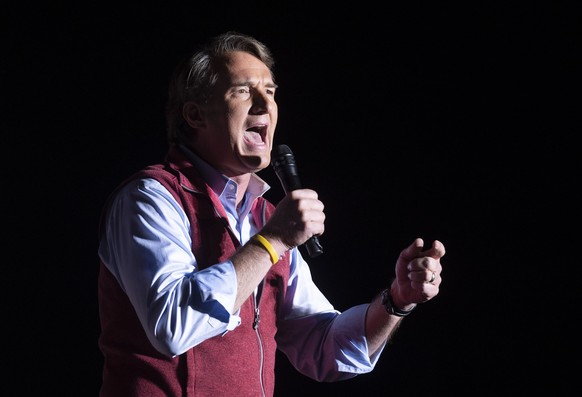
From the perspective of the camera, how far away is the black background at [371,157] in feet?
8.38

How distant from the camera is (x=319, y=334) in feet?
6.47

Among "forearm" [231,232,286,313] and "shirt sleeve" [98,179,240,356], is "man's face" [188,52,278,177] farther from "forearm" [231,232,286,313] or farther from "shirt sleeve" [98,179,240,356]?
"forearm" [231,232,286,313]

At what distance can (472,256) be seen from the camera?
9.04 feet

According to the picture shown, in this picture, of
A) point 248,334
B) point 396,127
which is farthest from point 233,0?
point 248,334

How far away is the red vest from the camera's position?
148 cm

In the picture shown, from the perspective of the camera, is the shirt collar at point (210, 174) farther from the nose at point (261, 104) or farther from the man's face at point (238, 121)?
the nose at point (261, 104)

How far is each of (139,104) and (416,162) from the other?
1.17 m

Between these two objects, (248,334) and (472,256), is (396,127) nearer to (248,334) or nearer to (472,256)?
(472,256)

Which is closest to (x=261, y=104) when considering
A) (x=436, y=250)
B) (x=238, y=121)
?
(x=238, y=121)

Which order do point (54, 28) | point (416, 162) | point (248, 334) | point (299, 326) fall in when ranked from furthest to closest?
1. point (416, 162)
2. point (54, 28)
3. point (299, 326)
4. point (248, 334)

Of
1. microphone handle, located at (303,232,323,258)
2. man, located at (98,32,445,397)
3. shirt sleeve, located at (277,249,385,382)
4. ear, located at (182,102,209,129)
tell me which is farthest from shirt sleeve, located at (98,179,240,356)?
shirt sleeve, located at (277,249,385,382)

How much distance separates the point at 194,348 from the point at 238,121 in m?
0.61

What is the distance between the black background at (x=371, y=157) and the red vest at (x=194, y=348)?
1018 millimetres

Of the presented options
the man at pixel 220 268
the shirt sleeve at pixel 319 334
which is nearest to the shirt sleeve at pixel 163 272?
the man at pixel 220 268
